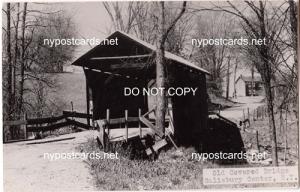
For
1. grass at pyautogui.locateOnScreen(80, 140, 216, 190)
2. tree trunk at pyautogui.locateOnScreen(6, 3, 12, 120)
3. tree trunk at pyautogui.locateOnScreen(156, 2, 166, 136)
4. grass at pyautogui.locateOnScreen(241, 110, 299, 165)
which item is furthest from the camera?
grass at pyautogui.locateOnScreen(241, 110, 299, 165)

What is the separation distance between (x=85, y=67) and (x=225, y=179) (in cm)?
527

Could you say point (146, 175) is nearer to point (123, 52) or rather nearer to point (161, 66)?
point (161, 66)

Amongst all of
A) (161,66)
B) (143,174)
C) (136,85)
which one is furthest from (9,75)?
(143,174)

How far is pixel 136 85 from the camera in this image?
8.98 meters

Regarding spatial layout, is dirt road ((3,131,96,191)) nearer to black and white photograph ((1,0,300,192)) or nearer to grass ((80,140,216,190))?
black and white photograph ((1,0,300,192))

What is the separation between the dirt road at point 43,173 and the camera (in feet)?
24.5

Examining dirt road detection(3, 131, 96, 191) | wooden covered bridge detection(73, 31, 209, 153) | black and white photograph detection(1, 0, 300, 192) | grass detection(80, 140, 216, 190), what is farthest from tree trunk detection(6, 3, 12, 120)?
grass detection(80, 140, 216, 190)

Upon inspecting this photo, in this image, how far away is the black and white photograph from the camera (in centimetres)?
796

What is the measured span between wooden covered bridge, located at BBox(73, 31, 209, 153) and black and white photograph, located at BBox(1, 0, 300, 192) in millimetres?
42

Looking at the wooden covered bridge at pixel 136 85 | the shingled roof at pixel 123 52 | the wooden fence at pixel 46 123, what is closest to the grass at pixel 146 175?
the wooden covered bridge at pixel 136 85

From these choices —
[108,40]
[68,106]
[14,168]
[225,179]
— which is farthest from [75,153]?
[68,106]

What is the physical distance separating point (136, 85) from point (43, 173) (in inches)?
103

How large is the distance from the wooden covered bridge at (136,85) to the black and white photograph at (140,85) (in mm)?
42

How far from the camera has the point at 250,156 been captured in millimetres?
8141
